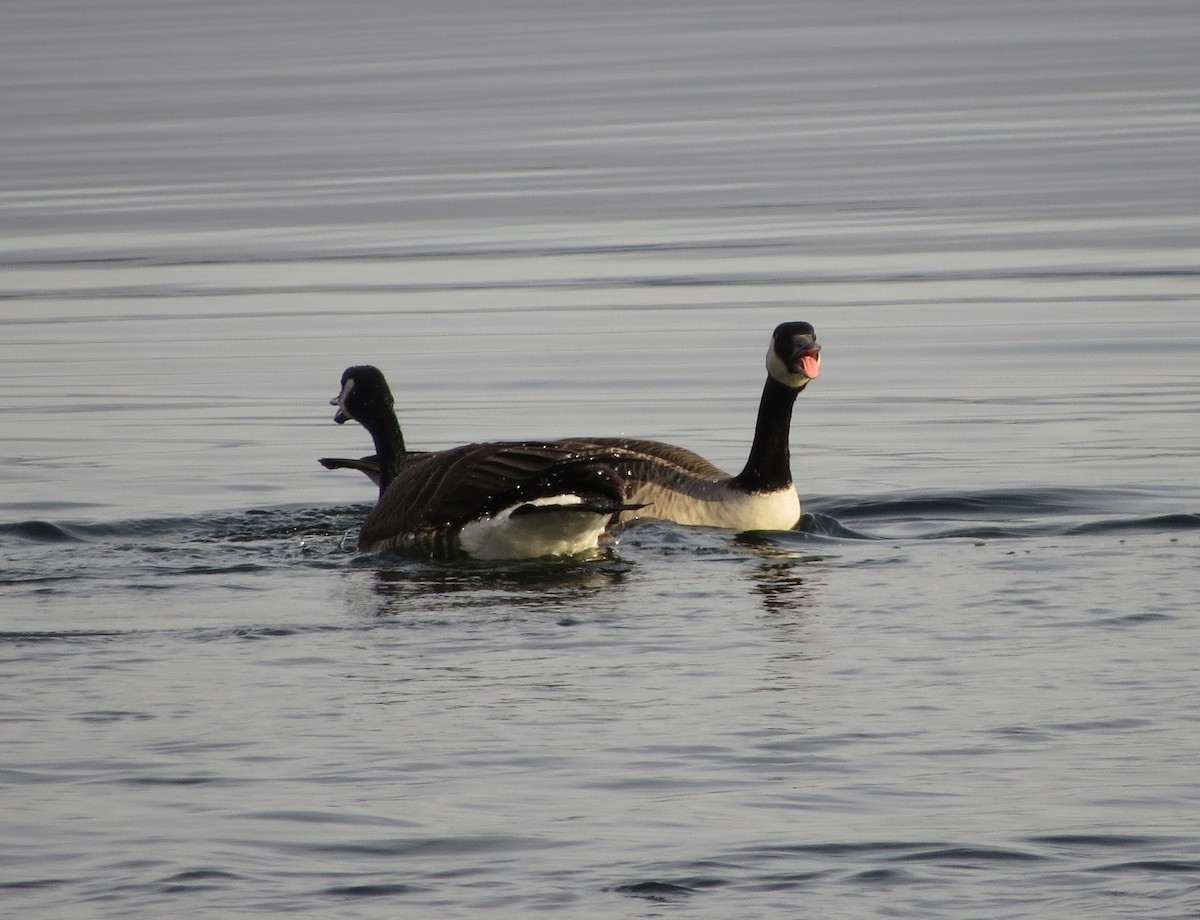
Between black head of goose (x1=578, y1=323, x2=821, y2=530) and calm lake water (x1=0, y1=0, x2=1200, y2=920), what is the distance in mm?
309

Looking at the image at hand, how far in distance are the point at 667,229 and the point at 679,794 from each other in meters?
20.1

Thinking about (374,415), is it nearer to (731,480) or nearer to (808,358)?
(731,480)

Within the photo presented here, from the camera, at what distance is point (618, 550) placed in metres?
13.0

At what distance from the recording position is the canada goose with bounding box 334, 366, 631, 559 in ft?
40.5

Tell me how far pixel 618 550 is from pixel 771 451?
1.29 metres

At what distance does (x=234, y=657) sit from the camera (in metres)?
9.95

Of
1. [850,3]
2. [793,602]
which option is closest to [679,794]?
[793,602]

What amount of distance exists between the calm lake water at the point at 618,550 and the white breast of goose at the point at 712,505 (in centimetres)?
27

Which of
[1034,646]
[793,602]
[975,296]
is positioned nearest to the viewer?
[1034,646]

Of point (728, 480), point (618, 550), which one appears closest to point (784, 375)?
point (728, 480)

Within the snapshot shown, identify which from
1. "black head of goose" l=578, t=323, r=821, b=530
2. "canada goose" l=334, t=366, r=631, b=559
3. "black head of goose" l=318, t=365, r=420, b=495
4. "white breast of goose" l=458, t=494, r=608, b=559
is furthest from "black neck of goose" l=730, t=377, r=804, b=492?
"black head of goose" l=318, t=365, r=420, b=495

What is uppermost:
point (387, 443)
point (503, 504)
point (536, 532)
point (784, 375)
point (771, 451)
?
point (784, 375)

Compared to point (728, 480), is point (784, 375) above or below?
above

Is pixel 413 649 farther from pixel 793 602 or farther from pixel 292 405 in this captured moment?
pixel 292 405
